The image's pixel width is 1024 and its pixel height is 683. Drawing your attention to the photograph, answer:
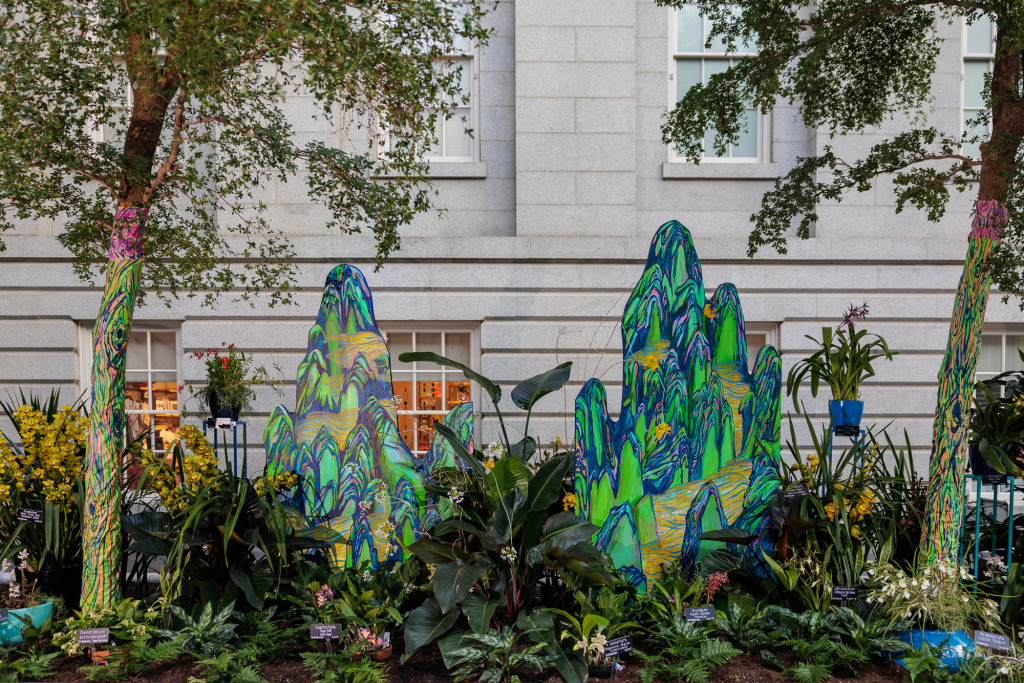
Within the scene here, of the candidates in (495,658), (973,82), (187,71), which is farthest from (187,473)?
(973,82)

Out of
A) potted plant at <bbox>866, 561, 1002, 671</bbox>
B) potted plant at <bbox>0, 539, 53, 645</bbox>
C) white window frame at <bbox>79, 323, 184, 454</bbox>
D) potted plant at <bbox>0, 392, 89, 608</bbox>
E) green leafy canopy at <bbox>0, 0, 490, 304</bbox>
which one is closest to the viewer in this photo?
green leafy canopy at <bbox>0, 0, 490, 304</bbox>

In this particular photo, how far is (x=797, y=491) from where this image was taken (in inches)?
188

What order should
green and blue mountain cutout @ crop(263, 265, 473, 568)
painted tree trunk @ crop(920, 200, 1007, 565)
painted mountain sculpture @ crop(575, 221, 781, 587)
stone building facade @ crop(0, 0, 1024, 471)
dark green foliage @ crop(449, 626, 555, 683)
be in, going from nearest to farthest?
dark green foliage @ crop(449, 626, 555, 683), painted tree trunk @ crop(920, 200, 1007, 565), painted mountain sculpture @ crop(575, 221, 781, 587), green and blue mountain cutout @ crop(263, 265, 473, 568), stone building facade @ crop(0, 0, 1024, 471)

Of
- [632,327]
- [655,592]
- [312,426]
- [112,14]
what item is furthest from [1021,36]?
[312,426]

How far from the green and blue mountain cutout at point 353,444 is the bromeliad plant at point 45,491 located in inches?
51.4

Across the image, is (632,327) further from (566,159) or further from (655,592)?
(566,159)

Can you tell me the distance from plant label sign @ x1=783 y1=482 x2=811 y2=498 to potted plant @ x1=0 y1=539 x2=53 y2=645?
4.85 metres

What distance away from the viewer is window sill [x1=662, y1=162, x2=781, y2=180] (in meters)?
9.43

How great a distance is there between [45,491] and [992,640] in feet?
19.1

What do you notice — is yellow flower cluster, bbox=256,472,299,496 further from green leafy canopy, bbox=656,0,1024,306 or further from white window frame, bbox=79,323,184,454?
white window frame, bbox=79,323,184,454

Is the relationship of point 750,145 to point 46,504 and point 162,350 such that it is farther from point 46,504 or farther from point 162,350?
point 46,504

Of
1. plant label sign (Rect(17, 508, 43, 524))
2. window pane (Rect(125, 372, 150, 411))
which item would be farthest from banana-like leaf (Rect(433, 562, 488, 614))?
window pane (Rect(125, 372, 150, 411))

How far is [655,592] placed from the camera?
4664 millimetres

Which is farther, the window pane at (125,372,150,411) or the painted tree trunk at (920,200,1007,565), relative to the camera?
the window pane at (125,372,150,411)
